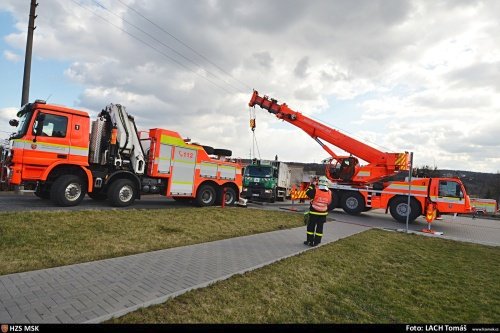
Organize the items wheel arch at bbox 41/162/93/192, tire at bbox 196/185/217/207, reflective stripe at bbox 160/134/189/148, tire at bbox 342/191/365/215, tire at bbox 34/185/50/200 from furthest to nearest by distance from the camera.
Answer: tire at bbox 342/191/365/215, tire at bbox 196/185/217/207, reflective stripe at bbox 160/134/189/148, tire at bbox 34/185/50/200, wheel arch at bbox 41/162/93/192

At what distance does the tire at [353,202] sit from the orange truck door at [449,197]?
127 inches

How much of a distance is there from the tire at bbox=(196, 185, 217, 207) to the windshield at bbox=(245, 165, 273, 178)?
562 cm

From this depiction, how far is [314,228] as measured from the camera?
8.21m

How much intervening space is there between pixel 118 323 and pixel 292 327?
5.80ft

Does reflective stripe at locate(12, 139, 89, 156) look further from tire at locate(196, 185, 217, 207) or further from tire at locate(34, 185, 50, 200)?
tire at locate(196, 185, 217, 207)

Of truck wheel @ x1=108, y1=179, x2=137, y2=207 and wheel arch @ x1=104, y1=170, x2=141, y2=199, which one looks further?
wheel arch @ x1=104, y1=170, x2=141, y2=199

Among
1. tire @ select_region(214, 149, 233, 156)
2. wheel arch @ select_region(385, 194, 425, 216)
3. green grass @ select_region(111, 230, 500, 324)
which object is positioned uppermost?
tire @ select_region(214, 149, 233, 156)

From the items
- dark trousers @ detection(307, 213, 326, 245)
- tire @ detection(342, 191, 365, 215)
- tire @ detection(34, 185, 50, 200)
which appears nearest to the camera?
dark trousers @ detection(307, 213, 326, 245)

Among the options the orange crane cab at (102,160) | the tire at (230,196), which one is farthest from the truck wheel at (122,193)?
the tire at (230,196)

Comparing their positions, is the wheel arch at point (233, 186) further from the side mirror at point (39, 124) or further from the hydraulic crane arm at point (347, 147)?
the side mirror at point (39, 124)

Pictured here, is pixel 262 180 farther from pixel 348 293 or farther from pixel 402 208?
pixel 348 293

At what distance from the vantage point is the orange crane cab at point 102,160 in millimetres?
9703

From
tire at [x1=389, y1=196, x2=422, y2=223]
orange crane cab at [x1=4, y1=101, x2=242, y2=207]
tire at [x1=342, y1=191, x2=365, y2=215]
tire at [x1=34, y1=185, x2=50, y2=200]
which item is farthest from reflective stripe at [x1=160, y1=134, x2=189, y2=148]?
tire at [x1=389, y1=196, x2=422, y2=223]

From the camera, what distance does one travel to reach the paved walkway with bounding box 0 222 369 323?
3533 millimetres
